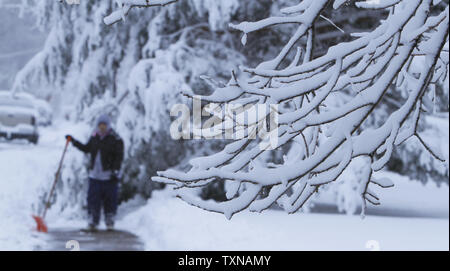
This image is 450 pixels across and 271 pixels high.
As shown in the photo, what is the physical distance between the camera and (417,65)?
9562 mm

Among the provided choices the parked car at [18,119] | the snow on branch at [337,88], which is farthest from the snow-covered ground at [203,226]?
the parked car at [18,119]

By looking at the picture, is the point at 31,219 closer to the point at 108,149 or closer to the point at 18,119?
the point at 108,149

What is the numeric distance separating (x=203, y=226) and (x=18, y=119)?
449 inches

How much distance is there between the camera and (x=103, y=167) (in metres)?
10.2

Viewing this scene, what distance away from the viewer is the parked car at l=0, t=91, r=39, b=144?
60.8 feet

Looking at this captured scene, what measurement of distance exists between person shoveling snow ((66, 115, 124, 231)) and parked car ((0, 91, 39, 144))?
29.3 ft

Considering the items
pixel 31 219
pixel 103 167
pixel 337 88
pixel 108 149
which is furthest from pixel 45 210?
pixel 337 88

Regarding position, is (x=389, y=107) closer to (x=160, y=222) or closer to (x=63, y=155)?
(x=160, y=222)

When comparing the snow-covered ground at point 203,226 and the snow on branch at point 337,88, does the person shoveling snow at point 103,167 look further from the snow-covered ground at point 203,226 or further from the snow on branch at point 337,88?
the snow on branch at point 337,88

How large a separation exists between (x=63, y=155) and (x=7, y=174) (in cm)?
243

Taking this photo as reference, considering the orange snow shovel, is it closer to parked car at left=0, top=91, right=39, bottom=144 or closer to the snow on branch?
the snow on branch

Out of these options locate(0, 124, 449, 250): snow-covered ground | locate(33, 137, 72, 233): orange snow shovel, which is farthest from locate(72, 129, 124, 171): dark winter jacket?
locate(0, 124, 449, 250): snow-covered ground

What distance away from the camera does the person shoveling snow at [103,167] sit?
10.2 meters

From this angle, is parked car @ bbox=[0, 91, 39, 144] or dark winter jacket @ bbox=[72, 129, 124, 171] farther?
parked car @ bbox=[0, 91, 39, 144]
